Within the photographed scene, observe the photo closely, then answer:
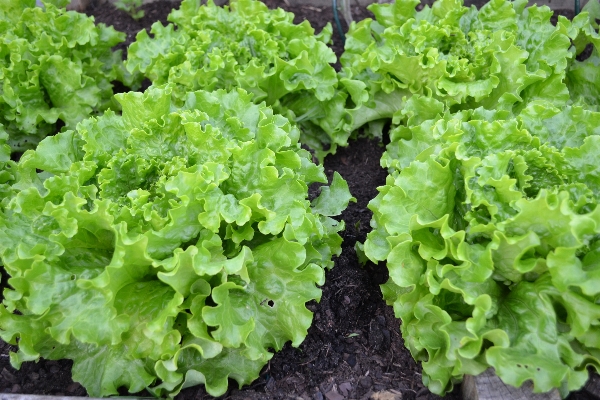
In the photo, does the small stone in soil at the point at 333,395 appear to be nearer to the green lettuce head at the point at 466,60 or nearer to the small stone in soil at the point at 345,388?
the small stone in soil at the point at 345,388

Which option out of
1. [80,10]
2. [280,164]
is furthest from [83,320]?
[80,10]

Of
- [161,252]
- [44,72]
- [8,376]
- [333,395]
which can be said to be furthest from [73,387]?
[44,72]

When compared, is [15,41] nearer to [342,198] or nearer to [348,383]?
[342,198]

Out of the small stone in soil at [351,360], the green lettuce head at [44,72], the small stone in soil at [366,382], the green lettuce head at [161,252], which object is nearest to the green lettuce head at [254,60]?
the green lettuce head at [44,72]

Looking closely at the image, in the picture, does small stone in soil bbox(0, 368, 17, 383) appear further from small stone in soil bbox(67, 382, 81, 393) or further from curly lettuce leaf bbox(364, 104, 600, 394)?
curly lettuce leaf bbox(364, 104, 600, 394)

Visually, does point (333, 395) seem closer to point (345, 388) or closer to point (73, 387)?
point (345, 388)
